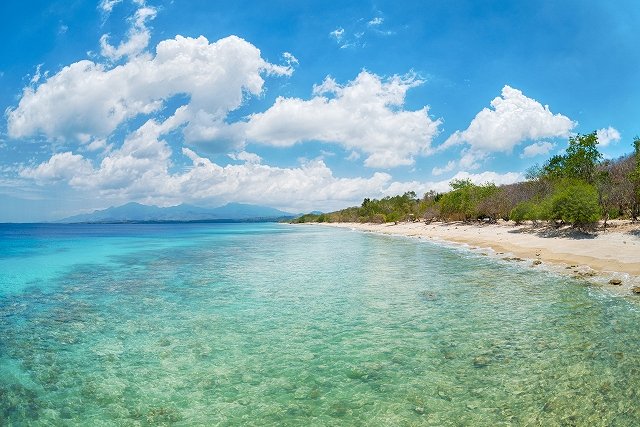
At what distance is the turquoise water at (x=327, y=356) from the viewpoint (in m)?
8.44

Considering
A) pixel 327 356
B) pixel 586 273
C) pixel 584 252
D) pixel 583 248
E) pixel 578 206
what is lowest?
pixel 327 356

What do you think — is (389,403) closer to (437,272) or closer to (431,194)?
(437,272)

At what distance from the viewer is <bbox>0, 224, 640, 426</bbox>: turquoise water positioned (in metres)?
8.44

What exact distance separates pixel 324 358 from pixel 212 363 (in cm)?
333

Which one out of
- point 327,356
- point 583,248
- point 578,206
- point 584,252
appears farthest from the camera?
point 578,206

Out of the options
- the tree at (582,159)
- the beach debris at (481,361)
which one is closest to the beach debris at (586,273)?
the beach debris at (481,361)

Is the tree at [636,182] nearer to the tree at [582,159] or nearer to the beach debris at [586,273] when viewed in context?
the tree at [582,159]

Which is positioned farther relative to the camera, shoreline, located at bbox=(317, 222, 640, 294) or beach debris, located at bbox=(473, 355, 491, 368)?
shoreline, located at bbox=(317, 222, 640, 294)

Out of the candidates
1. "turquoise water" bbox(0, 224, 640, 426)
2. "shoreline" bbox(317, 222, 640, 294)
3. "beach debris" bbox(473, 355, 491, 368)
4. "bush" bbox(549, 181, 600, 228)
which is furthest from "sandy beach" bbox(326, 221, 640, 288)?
"beach debris" bbox(473, 355, 491, 368)

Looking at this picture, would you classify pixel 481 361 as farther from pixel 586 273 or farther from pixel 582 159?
pixel 582 159

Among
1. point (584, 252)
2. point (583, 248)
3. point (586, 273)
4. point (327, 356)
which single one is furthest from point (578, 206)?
point (327, 356)

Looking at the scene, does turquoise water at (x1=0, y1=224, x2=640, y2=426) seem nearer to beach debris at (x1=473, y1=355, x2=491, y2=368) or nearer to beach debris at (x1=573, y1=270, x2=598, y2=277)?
beach debris at (x1=473, y1=355, x2=491, y2=368)

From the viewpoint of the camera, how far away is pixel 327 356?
38.4ft

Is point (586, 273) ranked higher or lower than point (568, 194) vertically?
lower
